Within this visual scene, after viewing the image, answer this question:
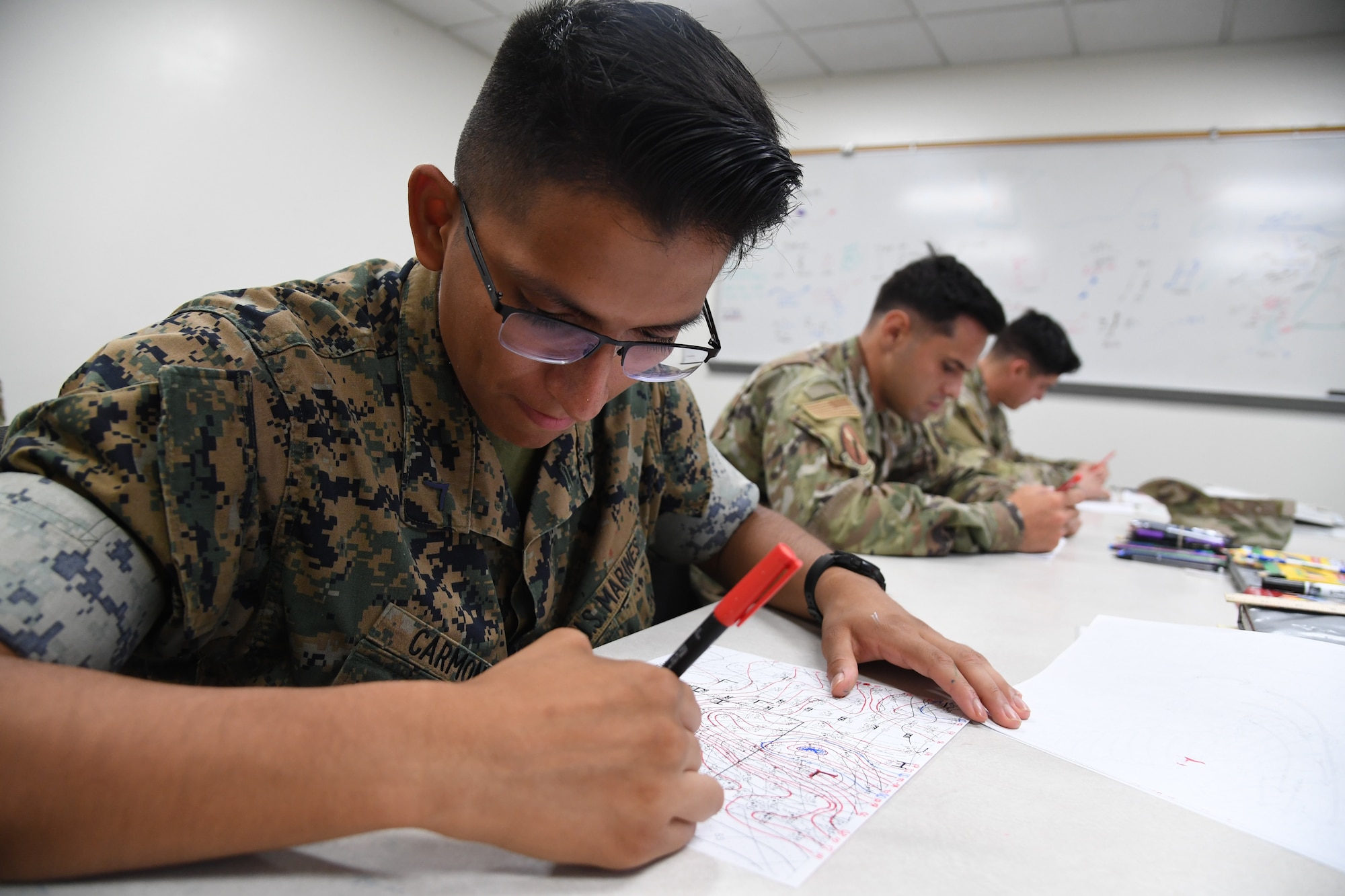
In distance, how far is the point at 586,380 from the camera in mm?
720

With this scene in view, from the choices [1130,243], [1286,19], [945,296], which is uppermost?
[1286,19]

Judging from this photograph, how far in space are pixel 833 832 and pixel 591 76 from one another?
24.9 inches

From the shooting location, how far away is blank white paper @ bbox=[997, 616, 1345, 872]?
0.61 meters

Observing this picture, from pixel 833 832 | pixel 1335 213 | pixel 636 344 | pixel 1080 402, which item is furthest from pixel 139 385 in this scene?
pixel 1335 213

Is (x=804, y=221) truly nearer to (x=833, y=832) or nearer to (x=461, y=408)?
(x=461, y=408)

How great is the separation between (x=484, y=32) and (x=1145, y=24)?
3.10m

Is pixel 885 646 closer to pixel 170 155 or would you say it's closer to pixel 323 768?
pixel 323 768

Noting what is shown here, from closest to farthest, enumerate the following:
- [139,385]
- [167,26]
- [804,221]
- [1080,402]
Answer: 1. [139,385]
2. [167,26]
3. [1080,402]
4. [804,221]

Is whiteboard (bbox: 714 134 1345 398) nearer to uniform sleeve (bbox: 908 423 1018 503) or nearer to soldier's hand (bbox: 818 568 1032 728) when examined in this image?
uniform sleeve (bbox: 908 423 1018 503)

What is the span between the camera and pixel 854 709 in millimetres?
766

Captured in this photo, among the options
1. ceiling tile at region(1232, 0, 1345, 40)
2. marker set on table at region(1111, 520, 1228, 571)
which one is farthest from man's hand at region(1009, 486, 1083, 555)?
ceiling tile at region(1232, 0, 1345, 40)

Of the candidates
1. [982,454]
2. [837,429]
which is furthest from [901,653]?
[982,454]

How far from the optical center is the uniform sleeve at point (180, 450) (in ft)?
1.81

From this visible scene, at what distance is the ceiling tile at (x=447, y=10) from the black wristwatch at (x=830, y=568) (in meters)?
3.48
